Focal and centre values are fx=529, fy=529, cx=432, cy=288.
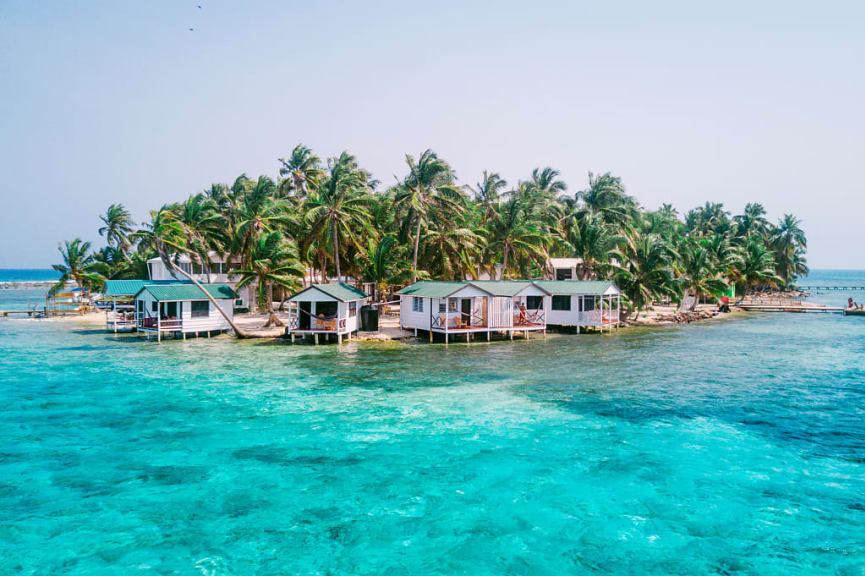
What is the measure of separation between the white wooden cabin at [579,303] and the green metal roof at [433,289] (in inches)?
345

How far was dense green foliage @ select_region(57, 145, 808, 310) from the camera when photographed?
41.2 metres

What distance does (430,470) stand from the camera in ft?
47.1

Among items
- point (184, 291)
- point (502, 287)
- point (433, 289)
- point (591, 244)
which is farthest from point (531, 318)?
point (184, 291)

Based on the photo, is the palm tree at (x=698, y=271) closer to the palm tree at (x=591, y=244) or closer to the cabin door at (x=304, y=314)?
the palm tree at (x=591, y=244)

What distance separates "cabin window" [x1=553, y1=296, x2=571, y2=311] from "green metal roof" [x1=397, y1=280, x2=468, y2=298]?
10885 millimetres

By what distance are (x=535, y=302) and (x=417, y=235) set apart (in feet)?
35.7

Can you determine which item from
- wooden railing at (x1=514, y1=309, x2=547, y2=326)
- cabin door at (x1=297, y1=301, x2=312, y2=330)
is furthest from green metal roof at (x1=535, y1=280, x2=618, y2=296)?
cabin door at (x1=297, y1=301, x2=312, y2=330)

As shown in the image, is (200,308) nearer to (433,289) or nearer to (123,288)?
(123,288)

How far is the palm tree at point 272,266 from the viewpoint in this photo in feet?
123

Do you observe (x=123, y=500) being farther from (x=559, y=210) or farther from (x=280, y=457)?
(x=559, y=210)

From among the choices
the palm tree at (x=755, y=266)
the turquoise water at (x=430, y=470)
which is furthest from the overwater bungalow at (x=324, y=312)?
the palm tree at (x=755, y=266)

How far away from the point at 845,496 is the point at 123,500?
1735 centimetres

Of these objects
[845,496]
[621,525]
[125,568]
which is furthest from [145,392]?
[845,496]

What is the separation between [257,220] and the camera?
41.2 m
